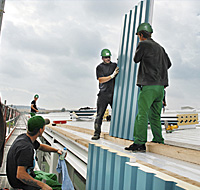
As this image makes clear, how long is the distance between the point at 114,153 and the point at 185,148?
2.96 ft

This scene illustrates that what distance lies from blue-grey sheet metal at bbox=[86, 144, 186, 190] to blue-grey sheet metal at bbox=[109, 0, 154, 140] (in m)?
1.08

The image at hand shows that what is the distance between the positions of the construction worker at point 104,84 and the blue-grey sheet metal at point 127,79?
125mm

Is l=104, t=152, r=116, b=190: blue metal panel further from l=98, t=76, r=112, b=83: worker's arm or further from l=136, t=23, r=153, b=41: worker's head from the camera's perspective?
l=98, t=76, r=112, b=83: worker's arm

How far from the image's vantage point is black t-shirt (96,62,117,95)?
4.04 m

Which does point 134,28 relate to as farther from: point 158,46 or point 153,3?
point 158,46

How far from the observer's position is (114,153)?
2178 mm

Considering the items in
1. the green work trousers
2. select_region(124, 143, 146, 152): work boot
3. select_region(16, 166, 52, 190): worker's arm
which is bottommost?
select_region(16, 166, 52, 190): worker's arm

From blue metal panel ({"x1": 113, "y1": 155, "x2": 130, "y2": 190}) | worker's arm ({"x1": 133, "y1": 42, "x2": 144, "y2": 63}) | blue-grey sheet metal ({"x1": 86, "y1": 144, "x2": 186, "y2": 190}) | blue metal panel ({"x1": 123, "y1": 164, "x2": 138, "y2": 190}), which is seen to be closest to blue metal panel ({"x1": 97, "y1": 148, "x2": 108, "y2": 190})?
blue-grey sheet metal ({"x1": 86, "y1": 144, "x2": 186, "y2": 190})

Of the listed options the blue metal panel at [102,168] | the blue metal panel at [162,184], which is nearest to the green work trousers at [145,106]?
the blue metal panel at [102,168]

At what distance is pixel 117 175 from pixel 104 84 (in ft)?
7.78

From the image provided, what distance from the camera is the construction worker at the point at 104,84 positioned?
13.2ft

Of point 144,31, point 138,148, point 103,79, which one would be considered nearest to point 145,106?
point 138,148

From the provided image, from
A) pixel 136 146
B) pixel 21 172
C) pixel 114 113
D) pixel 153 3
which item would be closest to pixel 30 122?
pixel 21 172

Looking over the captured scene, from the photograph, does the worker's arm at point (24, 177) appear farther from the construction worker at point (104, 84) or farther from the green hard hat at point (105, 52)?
the green hard hat at point (105, 52)
